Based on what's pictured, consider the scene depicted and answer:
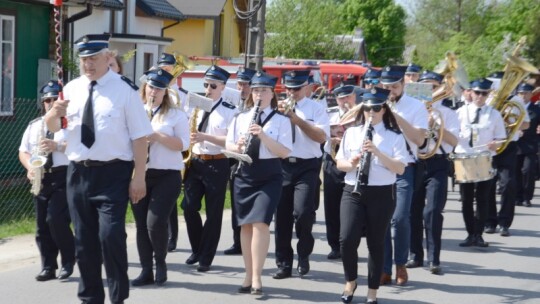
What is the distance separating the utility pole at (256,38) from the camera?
1748 cm

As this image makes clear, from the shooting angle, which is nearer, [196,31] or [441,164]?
[441,164]

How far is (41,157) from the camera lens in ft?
27.1

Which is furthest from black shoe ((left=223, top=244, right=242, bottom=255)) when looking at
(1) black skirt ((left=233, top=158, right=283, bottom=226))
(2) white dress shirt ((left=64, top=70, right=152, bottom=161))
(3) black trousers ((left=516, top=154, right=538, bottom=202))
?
(3) black trousers ((left=516, top=154, right=538, bottom=202))

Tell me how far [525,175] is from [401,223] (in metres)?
6.77

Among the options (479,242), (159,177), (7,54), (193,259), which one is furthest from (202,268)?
(7,54)

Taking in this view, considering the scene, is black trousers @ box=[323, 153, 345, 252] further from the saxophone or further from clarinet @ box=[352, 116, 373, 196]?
the saxophone

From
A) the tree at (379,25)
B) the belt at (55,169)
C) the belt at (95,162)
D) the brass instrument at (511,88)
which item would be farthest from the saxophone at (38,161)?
the tree at (379,25)

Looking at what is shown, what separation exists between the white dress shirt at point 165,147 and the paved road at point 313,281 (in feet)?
3.68

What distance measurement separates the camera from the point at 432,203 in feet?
32.0

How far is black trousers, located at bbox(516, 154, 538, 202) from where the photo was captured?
14.8 metres

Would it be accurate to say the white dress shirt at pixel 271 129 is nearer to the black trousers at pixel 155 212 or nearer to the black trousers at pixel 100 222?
the black trousers at pixel 155 212

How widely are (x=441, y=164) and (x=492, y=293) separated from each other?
4.88 feet

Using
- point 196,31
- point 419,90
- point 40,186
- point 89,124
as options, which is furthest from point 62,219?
point 196,31

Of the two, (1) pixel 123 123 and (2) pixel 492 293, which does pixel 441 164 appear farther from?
(1) pixel 123 123
